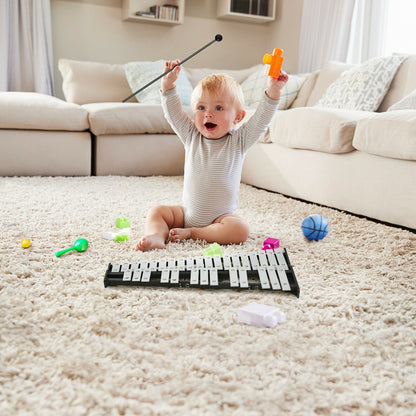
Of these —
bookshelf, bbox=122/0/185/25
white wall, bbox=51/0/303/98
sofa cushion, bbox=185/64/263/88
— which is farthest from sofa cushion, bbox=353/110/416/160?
bookshelf, bbox=122/0/185/25

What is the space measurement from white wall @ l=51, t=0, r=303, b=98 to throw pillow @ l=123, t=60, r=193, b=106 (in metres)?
0.89

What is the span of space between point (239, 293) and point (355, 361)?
330 millimetres

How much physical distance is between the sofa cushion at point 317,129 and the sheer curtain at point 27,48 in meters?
2.25

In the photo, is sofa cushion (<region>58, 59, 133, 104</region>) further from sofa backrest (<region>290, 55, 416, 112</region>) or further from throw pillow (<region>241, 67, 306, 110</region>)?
A: sofa backrest (<region>290, 55, 416, 112</region>)

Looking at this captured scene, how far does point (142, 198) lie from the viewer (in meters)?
2.12

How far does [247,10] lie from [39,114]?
8.16ft

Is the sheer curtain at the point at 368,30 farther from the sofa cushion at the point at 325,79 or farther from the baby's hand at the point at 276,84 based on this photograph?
the baby's hand at the point at 276,84

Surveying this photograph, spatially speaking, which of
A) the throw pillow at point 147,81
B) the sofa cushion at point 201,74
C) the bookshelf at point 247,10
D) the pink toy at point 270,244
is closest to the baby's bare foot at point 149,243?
the pink toy at point 270,244

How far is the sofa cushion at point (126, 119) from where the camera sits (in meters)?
2.64

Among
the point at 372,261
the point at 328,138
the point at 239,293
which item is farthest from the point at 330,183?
the point at 239,293

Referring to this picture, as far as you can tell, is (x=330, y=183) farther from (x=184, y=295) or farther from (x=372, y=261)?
(x=184, y=295)

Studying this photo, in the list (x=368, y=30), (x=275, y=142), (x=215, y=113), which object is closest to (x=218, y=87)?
(x=215, y=113)

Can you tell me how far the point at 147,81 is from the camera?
3.16m

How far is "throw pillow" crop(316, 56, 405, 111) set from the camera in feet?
8.04
